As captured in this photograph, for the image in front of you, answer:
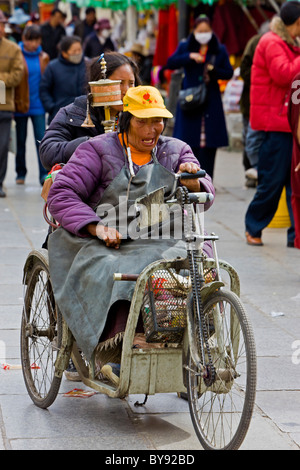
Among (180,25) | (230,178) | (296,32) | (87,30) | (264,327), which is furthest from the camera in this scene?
(87,30)

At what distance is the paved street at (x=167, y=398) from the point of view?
13.6ft

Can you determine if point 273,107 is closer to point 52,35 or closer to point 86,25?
point 52,35

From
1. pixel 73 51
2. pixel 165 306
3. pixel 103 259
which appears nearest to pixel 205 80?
pixel 73 51

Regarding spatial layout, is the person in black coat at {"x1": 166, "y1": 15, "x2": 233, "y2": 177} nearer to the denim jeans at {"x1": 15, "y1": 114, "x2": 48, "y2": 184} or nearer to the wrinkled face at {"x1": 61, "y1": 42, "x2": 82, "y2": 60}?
the wrinkled face at {"x1": 61, "y1": 42, "x2": 82, "y2": 60}

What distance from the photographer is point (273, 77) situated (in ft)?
26.3

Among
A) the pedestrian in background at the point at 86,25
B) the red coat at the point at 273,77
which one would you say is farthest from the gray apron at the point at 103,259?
the pedestrian in background at the point at 86,25

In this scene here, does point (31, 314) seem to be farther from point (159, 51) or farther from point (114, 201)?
point (159, 51)

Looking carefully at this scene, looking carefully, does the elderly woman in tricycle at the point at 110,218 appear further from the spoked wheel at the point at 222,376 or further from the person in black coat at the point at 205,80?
the person in black coat at the point at 205,80

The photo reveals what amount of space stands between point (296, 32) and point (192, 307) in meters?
4.52

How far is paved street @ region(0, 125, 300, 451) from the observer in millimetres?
4133

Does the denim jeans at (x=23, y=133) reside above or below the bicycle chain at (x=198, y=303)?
below

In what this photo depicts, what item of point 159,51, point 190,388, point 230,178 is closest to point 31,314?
point 190,388

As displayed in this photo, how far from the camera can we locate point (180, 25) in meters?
13.9

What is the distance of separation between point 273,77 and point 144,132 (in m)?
3.89
